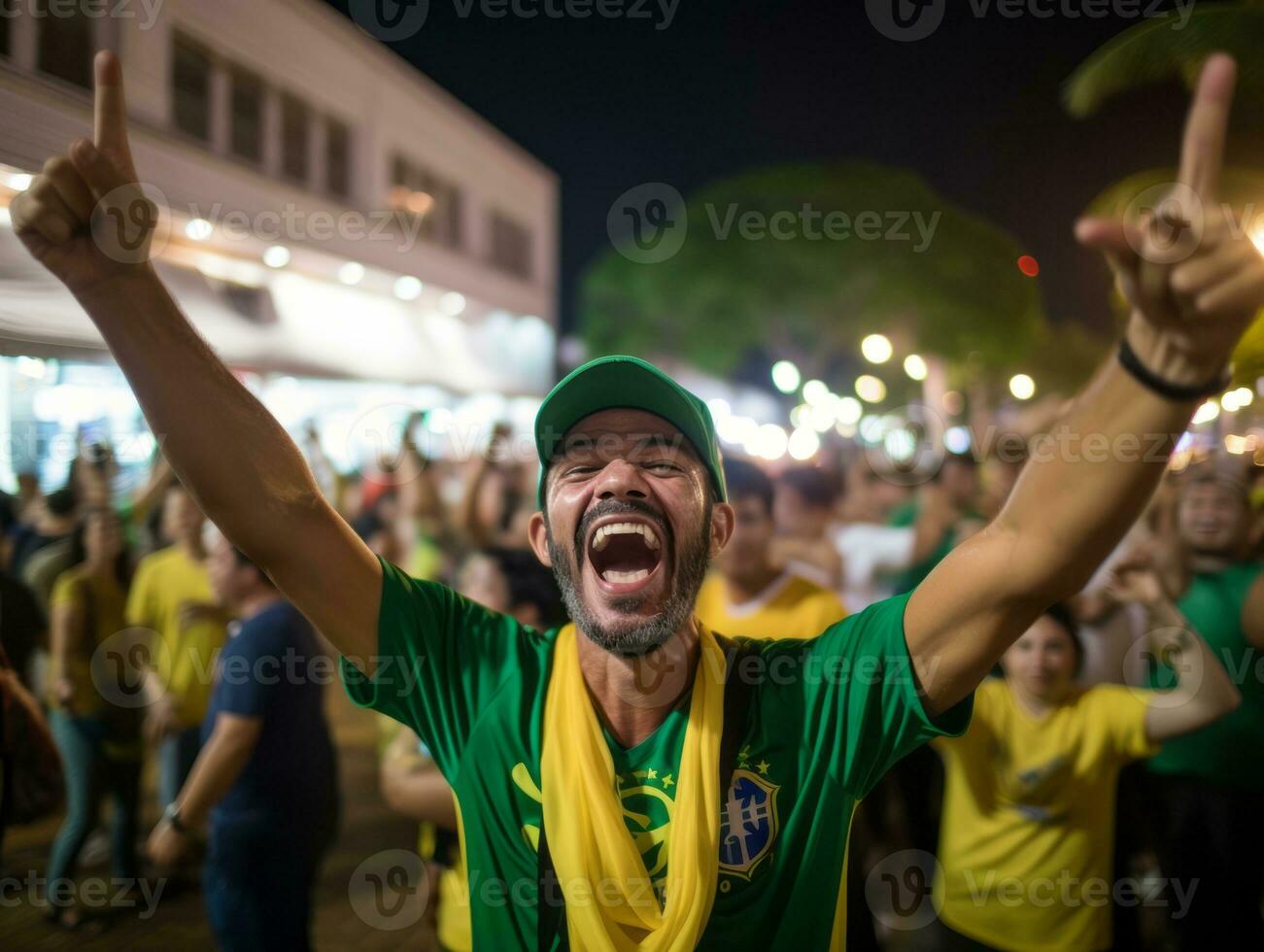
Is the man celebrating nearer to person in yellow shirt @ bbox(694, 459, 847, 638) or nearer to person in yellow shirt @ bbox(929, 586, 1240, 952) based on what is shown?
person in yellow shirt @ bbox(929, 586, 1240, 952)

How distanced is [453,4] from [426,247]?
249 inches

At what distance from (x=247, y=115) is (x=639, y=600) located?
220cm

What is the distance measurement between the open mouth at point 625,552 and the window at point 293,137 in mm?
2735

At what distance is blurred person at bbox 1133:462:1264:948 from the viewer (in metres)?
3.11

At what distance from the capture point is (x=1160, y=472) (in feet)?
3.63

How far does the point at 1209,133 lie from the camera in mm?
1013

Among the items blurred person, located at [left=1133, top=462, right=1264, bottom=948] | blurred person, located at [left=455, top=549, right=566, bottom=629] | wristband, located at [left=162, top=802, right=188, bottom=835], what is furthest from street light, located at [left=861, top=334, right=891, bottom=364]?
wristband, located at [left=162, top=802, right=188, bottom=835]

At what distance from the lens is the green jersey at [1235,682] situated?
3174mm

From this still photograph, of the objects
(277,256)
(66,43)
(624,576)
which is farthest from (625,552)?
(277,256)

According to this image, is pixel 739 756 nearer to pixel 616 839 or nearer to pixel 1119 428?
pixel 616 839

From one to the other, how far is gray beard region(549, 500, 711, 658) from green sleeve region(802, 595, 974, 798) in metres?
0.28

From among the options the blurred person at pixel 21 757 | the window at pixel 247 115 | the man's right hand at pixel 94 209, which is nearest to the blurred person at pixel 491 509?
the window at pixel 247 115

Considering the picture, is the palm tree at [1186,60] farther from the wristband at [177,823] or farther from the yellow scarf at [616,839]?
the wristband at [177,823]

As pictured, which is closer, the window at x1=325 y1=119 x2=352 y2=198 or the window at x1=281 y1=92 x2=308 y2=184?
the window at x1=281 y1=92 x2=308 y2=184
